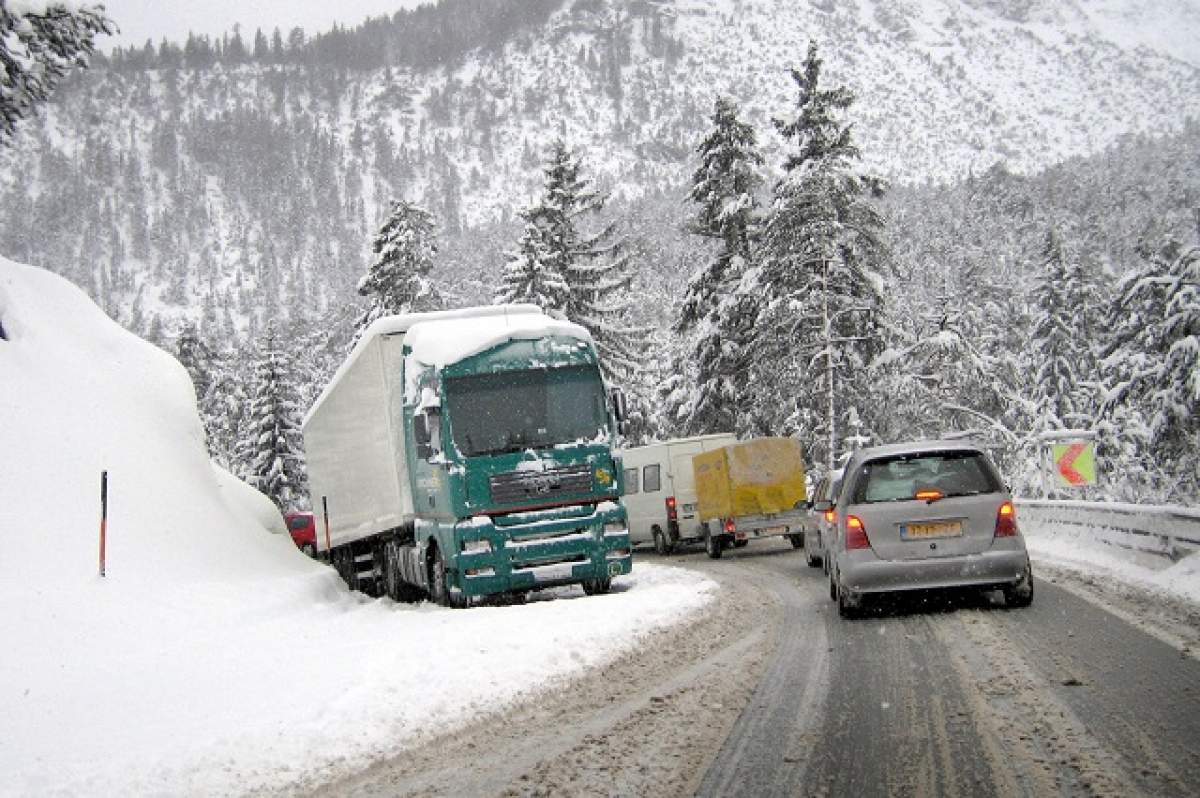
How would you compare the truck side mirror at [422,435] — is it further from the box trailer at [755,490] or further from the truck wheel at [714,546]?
the truck wheel at [714,546]

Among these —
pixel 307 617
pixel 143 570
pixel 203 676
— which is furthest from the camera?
pixel 307 617

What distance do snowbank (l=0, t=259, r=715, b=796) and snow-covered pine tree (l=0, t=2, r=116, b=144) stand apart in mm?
2754

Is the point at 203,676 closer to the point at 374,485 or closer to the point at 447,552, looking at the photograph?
the point at 447,552

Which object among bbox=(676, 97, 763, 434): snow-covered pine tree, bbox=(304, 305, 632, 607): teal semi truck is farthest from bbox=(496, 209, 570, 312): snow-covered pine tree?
bbox=(304, 305, 632, 607): teal semi truck

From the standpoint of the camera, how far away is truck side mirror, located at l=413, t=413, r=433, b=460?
50.2 feet

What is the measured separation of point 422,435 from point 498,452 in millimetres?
1086

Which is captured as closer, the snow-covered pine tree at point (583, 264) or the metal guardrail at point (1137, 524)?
the metal guardrail at point (1137, 524)

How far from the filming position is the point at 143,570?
13.7 m

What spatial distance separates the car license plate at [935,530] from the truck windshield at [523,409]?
5530 millimetres

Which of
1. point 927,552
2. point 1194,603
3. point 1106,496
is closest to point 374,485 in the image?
point 927,552

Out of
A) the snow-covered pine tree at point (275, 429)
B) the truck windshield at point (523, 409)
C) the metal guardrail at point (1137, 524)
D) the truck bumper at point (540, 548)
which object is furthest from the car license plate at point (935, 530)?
the snow-covered pine tree at point (275, 429)

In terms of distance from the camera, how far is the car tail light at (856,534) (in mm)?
11242

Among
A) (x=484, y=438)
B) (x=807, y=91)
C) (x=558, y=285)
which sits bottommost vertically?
(x=484, y=438)

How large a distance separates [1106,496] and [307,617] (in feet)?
112
